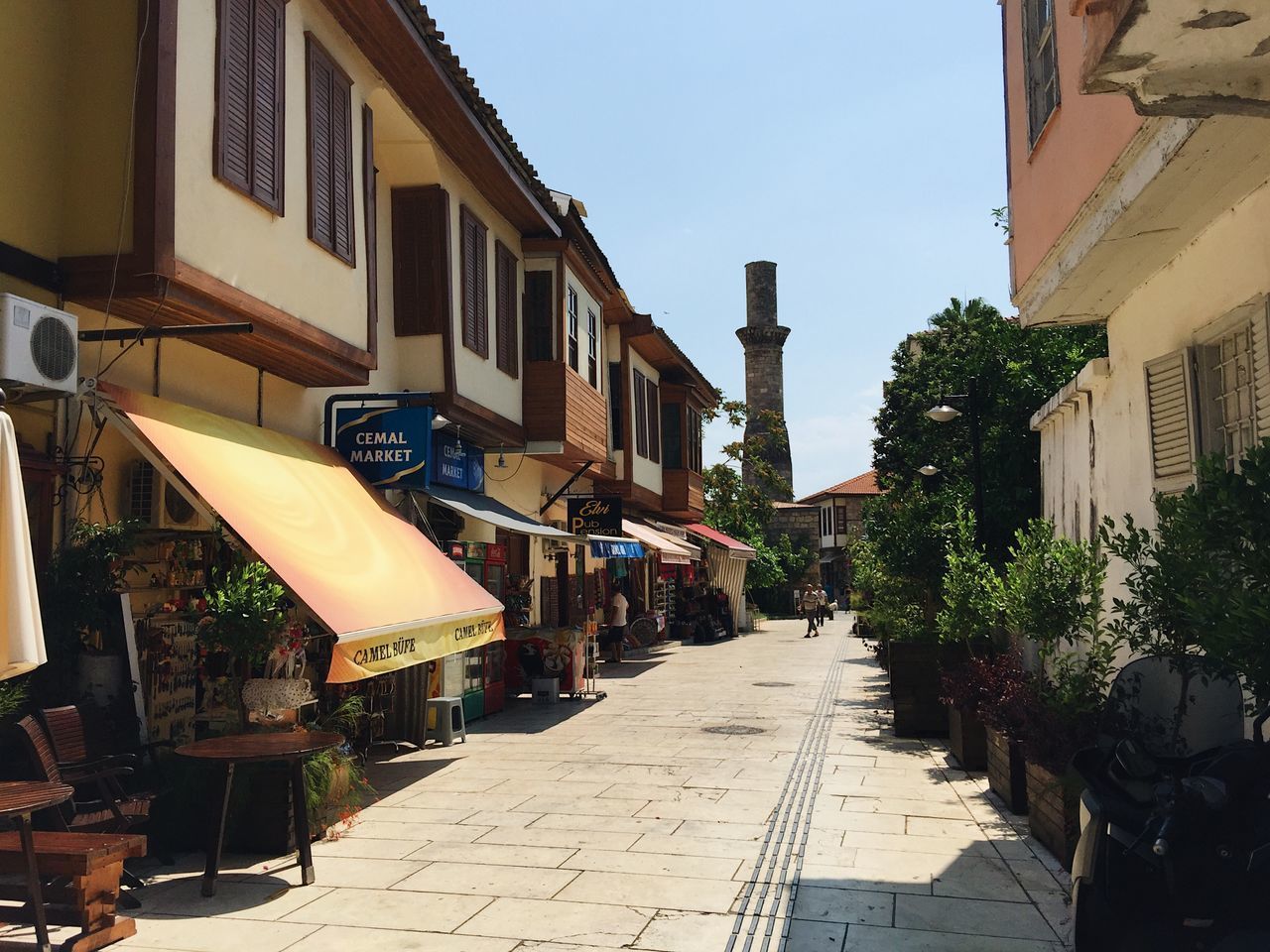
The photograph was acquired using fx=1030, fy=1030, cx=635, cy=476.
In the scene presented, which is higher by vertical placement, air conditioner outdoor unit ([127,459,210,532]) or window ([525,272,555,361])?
window ([525,272,555,361])

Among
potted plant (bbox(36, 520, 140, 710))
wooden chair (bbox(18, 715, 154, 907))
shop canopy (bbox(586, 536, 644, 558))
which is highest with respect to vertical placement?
shop canopy (bbox(586, 536, 644, 558))

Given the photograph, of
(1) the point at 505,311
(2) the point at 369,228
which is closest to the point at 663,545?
(1) the point at 505,311

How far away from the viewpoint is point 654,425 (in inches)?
1002

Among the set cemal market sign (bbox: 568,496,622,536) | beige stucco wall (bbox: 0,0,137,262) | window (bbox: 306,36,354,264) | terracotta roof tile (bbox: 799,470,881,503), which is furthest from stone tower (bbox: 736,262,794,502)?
beige stucco wall (bbox: 0,0,137,262)

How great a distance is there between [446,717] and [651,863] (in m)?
5.16

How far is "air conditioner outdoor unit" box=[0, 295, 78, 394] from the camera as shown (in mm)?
5742

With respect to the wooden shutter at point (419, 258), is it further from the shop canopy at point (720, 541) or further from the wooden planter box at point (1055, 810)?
the shop canopy at point (720, 541)

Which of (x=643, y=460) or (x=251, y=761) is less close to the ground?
(x=643, y=460)

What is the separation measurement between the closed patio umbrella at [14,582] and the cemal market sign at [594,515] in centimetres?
1301

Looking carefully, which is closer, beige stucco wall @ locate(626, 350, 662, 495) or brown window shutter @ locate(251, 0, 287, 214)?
brown window shutter @ locate(251, 0, 287, 214)

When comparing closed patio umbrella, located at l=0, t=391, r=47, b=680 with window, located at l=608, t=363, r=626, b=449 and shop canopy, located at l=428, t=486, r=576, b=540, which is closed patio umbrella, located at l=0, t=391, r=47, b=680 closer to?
shop canopy, located at l=428, t=486, r=576, b=540

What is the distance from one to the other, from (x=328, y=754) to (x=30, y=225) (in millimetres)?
4000

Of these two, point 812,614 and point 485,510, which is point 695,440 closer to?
point 812,614

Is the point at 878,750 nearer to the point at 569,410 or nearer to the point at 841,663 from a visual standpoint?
the point at 569,410
